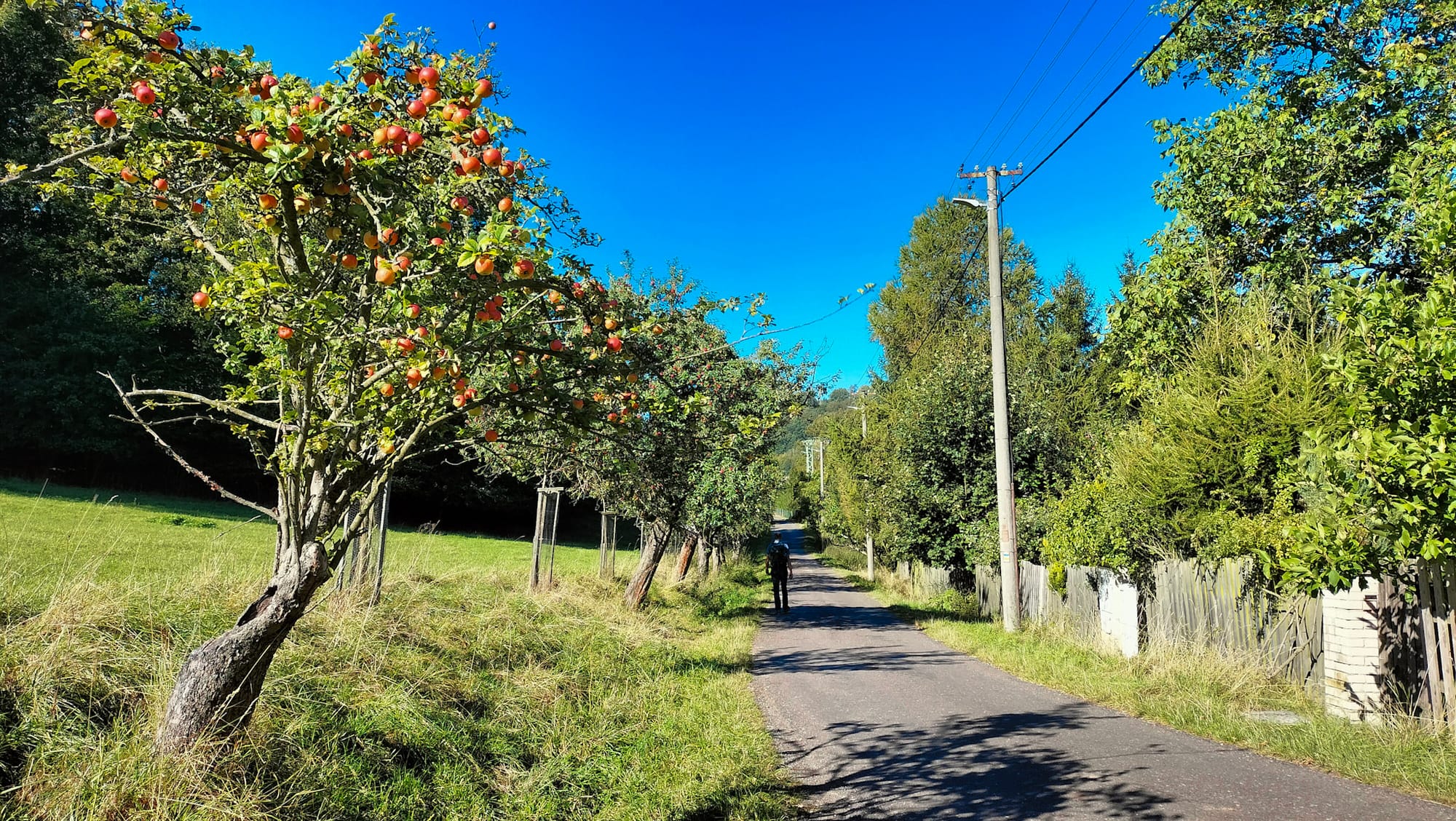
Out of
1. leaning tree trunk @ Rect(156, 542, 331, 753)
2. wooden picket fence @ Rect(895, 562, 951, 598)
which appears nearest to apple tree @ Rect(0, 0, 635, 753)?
leaning tree trunk @ Rect(156, 542, 331, 753)

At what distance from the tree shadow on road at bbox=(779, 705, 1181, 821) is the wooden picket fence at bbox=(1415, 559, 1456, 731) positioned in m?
2.24

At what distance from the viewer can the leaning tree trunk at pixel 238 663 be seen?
12.2 ft

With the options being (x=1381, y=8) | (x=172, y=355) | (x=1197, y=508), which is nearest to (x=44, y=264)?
(x=172, y=355)

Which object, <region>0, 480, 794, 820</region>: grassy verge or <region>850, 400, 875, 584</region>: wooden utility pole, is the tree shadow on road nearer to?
<region>0, 480, 794, 820</region>: grassy verge

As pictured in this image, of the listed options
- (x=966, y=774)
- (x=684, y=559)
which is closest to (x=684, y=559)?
(x=684, y=559)

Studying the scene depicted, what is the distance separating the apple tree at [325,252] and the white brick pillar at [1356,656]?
6922 millimetres

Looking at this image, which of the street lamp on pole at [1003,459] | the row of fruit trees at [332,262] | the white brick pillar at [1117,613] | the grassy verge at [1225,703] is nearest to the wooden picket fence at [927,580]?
the street lamp on pole at [1003,459]

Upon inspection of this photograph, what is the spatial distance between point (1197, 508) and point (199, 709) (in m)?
11.0

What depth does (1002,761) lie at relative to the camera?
5.59 meters

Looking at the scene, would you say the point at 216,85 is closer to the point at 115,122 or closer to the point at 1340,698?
the point at 115,122

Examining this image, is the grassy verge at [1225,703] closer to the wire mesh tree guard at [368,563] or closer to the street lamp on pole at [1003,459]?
the street lamp on pole at [1003,459]

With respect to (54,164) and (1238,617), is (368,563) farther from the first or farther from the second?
(1238,617)

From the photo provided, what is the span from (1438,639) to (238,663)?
8.42m

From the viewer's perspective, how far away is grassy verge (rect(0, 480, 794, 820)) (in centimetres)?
370
